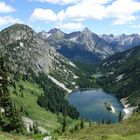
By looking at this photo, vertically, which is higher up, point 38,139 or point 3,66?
point 3,66

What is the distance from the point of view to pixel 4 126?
6894 cm

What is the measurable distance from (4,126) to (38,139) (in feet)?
108

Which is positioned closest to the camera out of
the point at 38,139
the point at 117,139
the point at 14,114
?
the point at 38,139

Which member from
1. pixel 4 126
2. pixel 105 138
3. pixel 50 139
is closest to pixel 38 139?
pixel 50 139

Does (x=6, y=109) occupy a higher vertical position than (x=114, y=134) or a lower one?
higher

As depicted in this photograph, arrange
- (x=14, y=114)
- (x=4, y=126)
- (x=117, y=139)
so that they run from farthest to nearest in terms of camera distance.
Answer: (x=14, y=114) → (x=4, y=126) → (x=117, y=139)

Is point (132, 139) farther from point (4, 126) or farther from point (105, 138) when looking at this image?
point (4, 126)

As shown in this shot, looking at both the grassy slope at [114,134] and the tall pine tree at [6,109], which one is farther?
the tall pine tree at [6,109]

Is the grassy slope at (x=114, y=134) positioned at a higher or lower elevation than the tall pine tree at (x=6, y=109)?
lower

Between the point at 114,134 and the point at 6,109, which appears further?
the point at 6,109

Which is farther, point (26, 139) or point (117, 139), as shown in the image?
point (117, 139)

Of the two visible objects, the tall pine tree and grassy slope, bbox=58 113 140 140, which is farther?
the tall pine tree

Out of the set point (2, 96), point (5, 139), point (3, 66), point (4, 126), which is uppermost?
point (3, 66)

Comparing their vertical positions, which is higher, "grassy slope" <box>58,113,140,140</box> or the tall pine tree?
the tall pine tree
